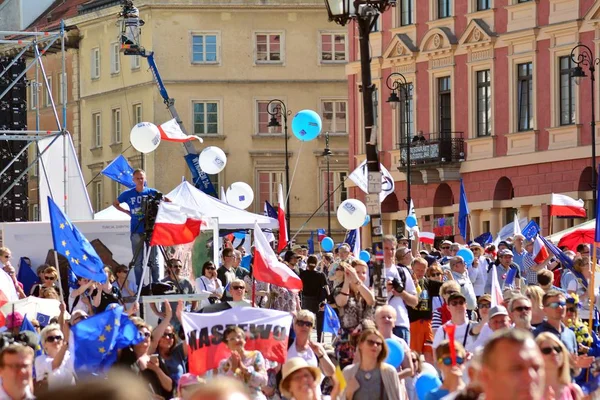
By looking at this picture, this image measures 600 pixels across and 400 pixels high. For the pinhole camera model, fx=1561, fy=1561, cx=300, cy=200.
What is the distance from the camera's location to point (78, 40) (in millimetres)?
70562

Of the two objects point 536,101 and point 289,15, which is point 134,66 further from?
point 536,101

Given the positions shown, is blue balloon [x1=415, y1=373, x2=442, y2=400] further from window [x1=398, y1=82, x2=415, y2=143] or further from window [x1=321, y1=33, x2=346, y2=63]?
window [x1=321, y1=33, x2=346, y2=63]

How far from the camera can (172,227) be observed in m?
18.4

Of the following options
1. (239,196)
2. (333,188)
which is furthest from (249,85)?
(239,196)

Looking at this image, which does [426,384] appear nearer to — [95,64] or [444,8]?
[444,8]

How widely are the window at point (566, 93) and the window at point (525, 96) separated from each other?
1578mm

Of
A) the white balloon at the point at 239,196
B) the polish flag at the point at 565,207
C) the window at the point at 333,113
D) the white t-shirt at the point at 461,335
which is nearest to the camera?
the white t-shirt at the point at 461,335

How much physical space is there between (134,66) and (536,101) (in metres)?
25.2

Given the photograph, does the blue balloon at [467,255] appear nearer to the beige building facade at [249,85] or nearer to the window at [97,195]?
the beige building facade at [249,85]

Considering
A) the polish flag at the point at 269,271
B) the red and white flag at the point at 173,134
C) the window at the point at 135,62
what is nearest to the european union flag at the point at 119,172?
the red and white flag at the point at 173,134

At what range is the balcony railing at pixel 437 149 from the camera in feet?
163

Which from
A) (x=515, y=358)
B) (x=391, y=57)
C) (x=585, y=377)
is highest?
(x=391, y=57)

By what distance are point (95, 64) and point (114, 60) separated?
1818 millimetres

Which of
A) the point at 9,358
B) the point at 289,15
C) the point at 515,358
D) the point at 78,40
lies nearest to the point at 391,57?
the point at 289,15
